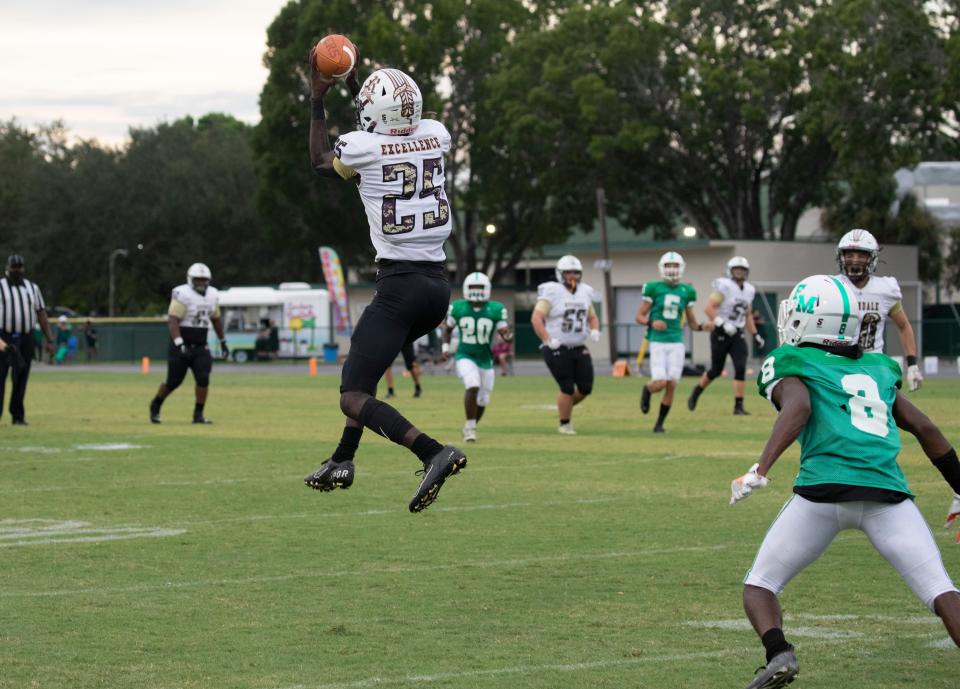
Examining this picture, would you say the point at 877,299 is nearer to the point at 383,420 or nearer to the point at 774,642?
the point at 383,420

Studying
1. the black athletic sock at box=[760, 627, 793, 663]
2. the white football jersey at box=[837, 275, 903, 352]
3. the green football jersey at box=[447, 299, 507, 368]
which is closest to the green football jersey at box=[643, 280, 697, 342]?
the green football jersey at box=[447, 299, 507, 368]

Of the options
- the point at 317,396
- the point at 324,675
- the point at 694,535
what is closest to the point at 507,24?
the point at 317,396

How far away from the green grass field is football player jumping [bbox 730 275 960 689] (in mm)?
506

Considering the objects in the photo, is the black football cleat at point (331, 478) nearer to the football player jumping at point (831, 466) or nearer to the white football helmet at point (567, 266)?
the football player jumping at point (831, 466)

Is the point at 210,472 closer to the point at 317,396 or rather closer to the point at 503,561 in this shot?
the point at 503,561

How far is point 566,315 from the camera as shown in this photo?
1864cm

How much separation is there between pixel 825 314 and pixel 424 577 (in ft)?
10.8

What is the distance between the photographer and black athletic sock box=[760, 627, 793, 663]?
5668mm

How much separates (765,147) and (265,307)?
18.5 metres

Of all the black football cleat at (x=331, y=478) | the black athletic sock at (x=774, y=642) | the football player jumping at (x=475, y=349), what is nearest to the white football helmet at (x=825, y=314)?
the black athletic sock at (x=774, y=642)

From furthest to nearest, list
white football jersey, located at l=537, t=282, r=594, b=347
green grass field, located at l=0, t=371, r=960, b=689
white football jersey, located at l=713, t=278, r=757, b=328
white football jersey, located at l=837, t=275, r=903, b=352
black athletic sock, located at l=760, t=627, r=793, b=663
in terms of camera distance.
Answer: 1. white football jersey, located at l=713, t=278, r=757, b=328
2. white football jersey, located at l=537, t=282, r=594, b=347
3. white football jersey, located at l=837, t=275, r=903, b=352
4. green grass field, located at l=0, t=371, r=960, b=689
5. black athletic sock, located at l=760, t=627, r=793, b=663

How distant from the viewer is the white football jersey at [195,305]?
20062 mm

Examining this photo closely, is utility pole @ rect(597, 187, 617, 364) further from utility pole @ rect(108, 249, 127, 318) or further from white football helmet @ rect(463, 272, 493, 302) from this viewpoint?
utility pole @ rect(108, 249, 127, 318)

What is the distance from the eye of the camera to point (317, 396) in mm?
29016
